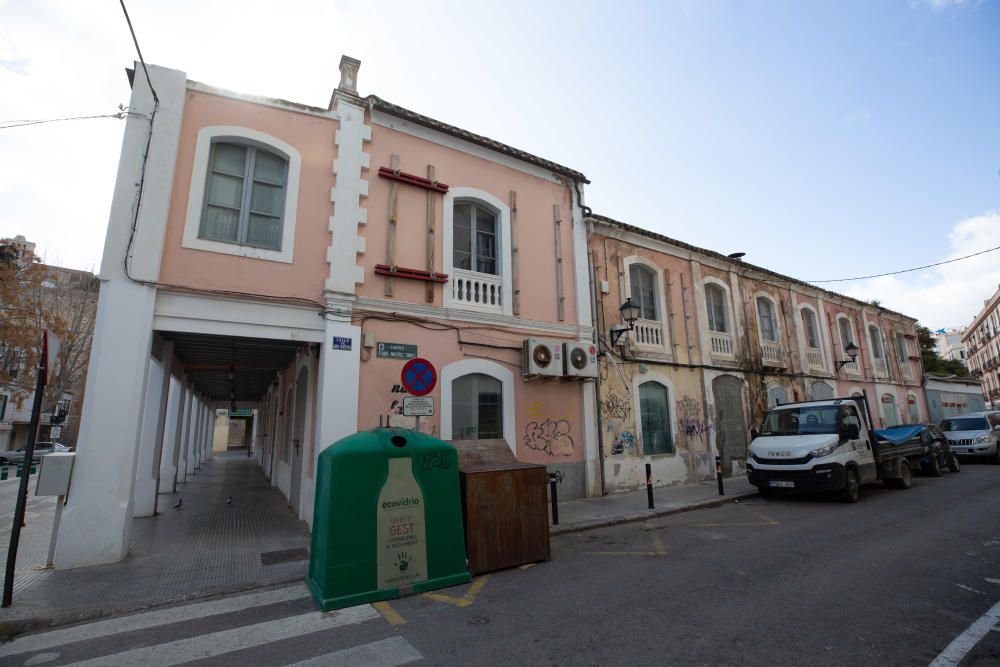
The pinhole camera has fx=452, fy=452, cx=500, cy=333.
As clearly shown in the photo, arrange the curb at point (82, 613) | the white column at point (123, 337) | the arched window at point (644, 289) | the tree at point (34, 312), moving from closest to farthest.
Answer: the curb at point (82, 613)
the white column at point (123, 337)
the arched window at point (644, 289)
the tree at point (34, 312)

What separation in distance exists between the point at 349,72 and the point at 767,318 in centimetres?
1593

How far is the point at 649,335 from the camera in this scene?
12.9m

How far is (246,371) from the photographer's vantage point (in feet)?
45.6

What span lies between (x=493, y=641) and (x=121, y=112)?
897 centimetres

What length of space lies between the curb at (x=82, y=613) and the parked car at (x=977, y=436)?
21706mm

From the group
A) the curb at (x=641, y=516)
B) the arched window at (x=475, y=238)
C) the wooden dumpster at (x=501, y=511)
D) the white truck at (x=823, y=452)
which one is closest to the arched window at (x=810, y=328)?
the white truck at (x=823, y=452)

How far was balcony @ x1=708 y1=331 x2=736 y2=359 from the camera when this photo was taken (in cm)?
1434

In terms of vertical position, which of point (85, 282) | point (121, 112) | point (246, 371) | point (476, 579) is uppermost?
point (85, 282)

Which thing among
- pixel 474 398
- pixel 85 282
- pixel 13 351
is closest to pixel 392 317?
pixel 474 398

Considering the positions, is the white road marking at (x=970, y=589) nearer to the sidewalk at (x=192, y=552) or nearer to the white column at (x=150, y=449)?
the sidewalk at (x=192, y=552)

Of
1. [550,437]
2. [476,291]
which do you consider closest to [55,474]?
[476,291]

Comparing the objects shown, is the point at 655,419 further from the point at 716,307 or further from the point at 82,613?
the point at 82,613

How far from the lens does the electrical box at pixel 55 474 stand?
5.77 m

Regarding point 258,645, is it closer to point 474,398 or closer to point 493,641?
point 493,641
